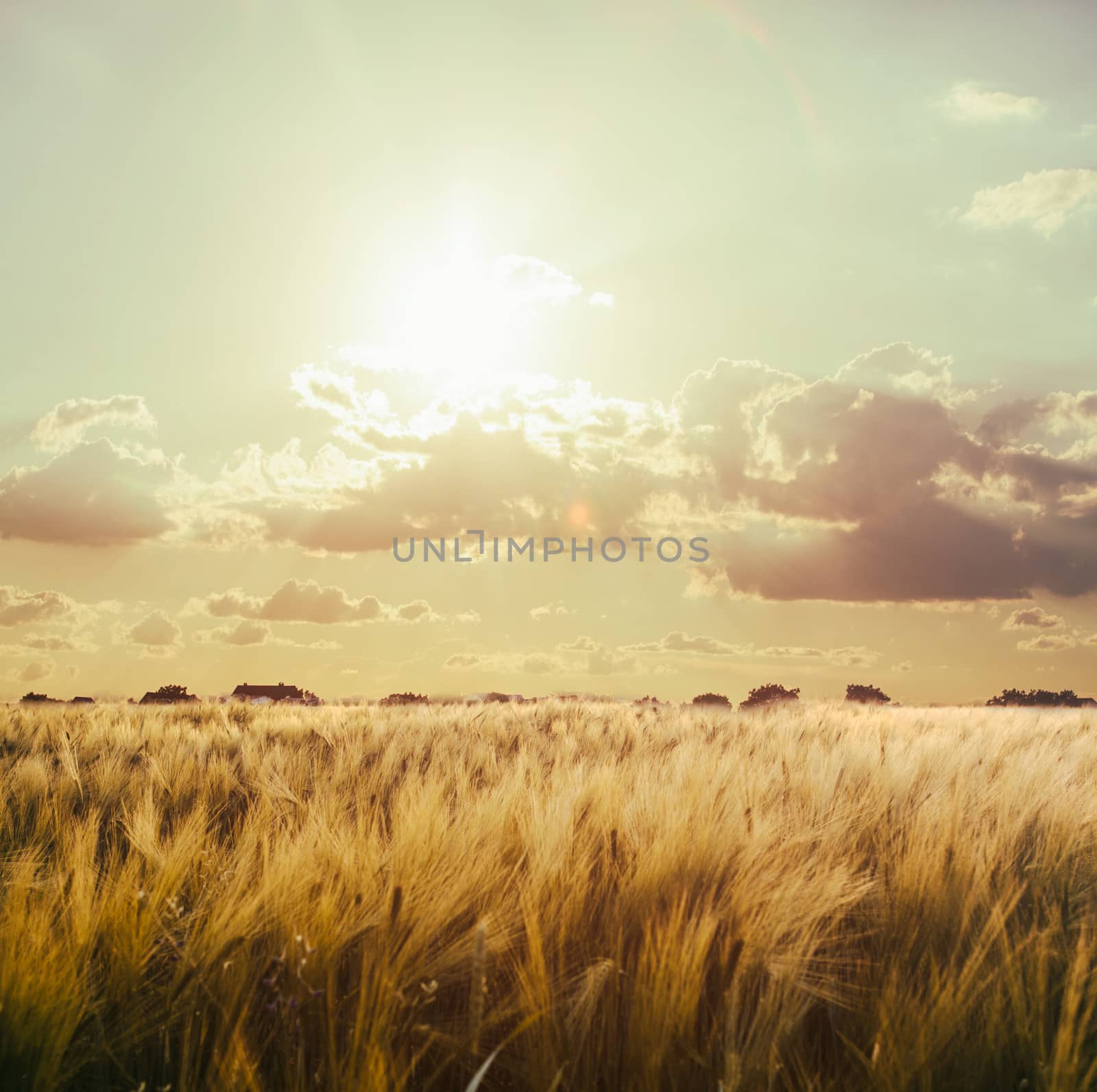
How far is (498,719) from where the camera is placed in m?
10.3

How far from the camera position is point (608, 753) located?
22.0ft

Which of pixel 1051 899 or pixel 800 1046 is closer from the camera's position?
pixel 800 1046

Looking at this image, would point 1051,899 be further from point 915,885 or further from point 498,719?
point 498,719

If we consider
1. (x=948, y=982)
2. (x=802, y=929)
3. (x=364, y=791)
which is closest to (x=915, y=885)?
(x=802, y=929)

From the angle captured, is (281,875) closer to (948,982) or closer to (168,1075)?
(168,1075)

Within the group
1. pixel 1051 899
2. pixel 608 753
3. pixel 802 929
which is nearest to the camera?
pixel 802 929

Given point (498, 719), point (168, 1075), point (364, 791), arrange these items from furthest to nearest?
point (498, 719)
point (364, 791)
point (168, 1075)

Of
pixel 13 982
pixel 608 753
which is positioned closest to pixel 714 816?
pixel 13 982

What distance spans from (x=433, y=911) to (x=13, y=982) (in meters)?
0.88

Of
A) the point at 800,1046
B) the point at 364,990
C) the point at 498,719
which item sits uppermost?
the point at 364,990

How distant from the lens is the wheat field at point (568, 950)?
155 cm

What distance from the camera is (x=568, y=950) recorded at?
1938mm

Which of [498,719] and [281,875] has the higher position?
[281,875]

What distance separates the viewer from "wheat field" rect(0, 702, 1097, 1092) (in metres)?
1.55
